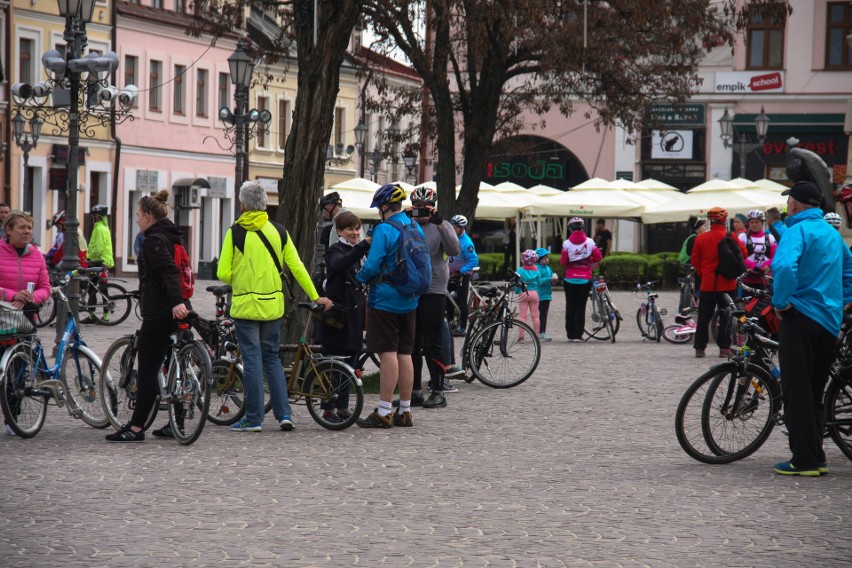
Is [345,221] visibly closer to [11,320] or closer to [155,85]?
[11,320]

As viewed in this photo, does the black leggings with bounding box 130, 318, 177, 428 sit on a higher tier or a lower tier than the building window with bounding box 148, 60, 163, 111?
lower

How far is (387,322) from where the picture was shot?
40.0 feet

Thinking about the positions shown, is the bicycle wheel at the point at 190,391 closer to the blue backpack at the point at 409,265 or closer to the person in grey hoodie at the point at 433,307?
the blue backpack at the point at 409,265

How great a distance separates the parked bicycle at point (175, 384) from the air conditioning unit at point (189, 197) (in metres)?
44.3

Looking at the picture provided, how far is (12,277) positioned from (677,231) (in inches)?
1757

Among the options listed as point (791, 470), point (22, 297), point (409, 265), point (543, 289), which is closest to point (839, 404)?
point (791, 470)

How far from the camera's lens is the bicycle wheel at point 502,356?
1579cm

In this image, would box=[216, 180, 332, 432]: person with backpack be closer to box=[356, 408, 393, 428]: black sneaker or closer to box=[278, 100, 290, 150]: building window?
box=[356, 408, 393, 428]: black sneaker

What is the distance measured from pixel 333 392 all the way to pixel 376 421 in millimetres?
463

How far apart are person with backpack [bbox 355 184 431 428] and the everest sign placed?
148ft

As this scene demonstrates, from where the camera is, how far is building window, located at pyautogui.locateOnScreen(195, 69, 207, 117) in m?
58.1

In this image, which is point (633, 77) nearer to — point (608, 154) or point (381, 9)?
point (381, 9)

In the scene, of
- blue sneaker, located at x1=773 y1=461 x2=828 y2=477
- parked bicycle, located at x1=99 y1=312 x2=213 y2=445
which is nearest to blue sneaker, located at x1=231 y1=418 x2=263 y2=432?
parked bicycle, located at x1=99 y1=312 x2=213 y2=445

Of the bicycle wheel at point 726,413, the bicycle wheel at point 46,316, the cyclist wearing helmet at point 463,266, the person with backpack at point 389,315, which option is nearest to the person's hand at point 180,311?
the person with backpack at point 389,315
